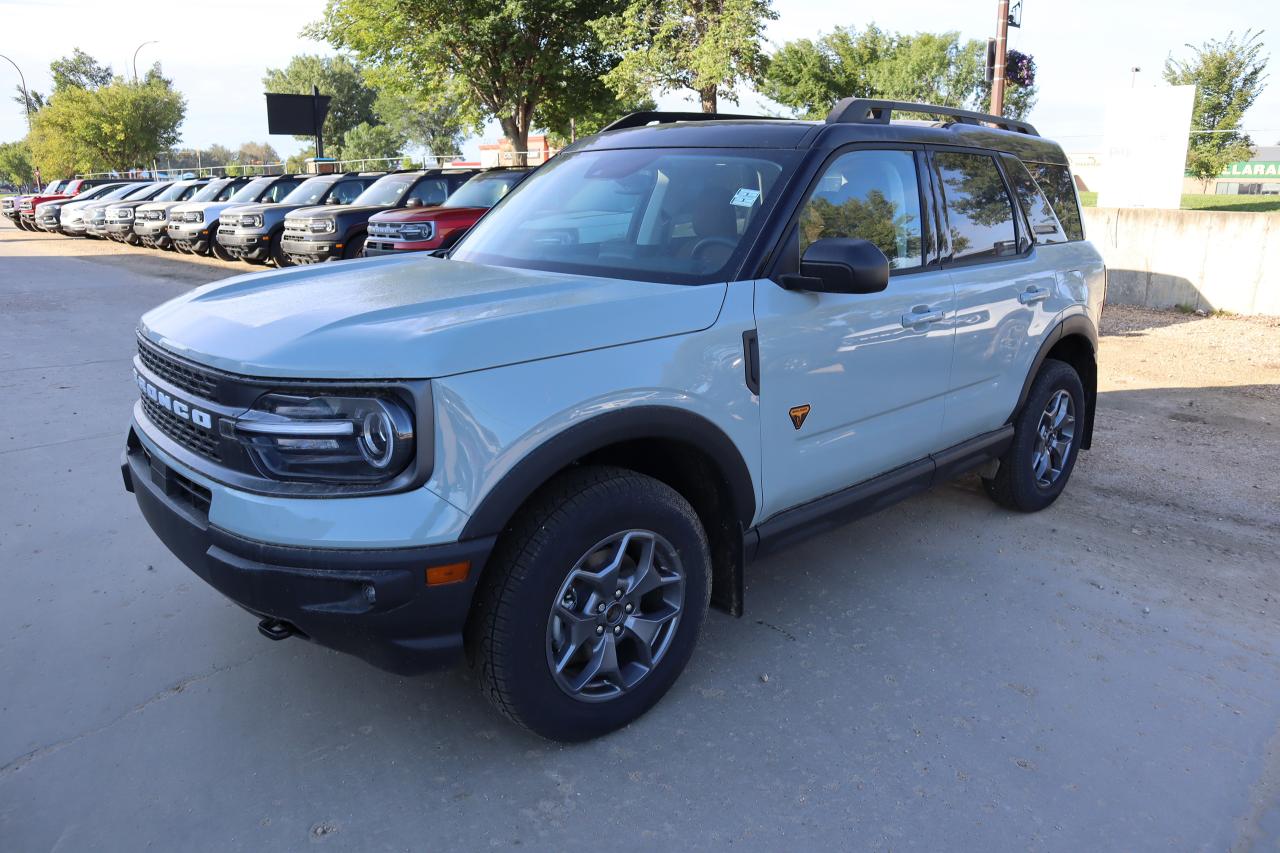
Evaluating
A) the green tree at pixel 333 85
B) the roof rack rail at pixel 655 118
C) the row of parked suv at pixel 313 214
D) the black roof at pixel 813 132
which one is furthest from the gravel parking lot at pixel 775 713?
the green tree at pixel 333 85

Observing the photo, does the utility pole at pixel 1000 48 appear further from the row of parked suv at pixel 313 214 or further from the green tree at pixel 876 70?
the green tree at pixel 876 70

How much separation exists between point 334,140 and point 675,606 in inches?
3247

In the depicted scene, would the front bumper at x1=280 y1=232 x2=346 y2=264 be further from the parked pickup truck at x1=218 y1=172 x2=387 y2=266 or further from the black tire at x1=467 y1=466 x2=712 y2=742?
the black tire at x1=467 y1=466 x2=712 y2=742

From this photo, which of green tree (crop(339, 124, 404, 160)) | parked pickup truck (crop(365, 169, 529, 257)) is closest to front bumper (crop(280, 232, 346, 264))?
parked pickup truck (crop(365, 169, 529, 257))

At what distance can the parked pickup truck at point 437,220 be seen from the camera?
11.5 metres

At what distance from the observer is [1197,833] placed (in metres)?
2.51

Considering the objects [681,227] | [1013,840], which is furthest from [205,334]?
[1013,840]

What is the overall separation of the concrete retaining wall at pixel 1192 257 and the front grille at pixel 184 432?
36.5 feet

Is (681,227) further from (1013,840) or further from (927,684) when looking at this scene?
(1013,840)

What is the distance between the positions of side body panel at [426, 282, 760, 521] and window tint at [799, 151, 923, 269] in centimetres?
49

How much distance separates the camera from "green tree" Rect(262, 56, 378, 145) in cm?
7592

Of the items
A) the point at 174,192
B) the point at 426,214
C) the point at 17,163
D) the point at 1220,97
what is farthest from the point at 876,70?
the point at 17,163

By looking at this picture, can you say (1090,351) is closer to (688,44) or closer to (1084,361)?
(1084,361)

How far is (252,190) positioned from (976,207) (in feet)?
61.1
